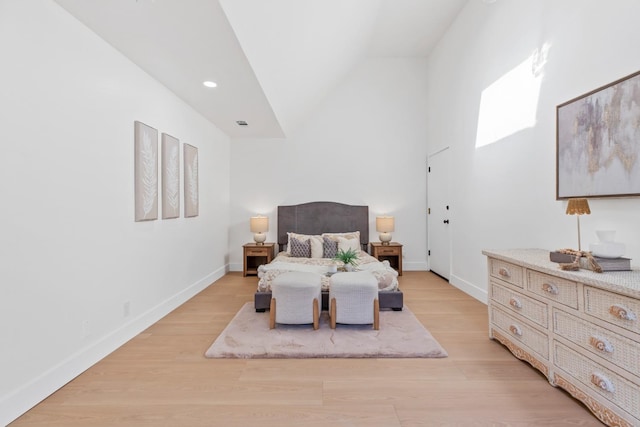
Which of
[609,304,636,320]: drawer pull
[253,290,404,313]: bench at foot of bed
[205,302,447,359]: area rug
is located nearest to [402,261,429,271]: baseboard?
[253,290,404,313]: bench at foot of bed

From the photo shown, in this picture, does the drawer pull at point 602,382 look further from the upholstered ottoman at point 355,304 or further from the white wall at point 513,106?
the upholstered ottoman at point 355,304

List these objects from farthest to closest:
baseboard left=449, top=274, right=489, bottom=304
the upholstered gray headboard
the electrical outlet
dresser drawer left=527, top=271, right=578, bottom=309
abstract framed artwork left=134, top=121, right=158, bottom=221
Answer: the upholstered gray headboard < baseboard left=449, top=274, right=489, bottom=304 < abstract framed artwork left=134, top=121, right=158, bottom=221 < the electrical outlet < dresser drawer left=527, top=271, right=578, bottom=309

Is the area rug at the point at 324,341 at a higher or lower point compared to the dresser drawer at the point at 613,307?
lower

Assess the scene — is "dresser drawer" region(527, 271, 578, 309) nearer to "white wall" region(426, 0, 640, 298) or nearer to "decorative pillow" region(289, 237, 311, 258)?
"white wall" region(426, 0, 640, 298)

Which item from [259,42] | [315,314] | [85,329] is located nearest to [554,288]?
[315,314]

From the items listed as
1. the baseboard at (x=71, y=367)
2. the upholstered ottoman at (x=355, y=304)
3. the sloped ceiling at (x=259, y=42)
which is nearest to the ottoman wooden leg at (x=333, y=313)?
the upholstered ottoman at (x=355, y=304)

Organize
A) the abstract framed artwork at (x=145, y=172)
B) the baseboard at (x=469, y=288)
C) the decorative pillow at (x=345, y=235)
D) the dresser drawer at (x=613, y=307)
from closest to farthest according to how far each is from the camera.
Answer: the dresser drawer at (x=613, y=307)
the abstract framed artwork at (x=145, y=172)
the baseboard at (x=469, y=288)
the decorative pillow at (x=345, y=235)

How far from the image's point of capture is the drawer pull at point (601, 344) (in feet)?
5.15

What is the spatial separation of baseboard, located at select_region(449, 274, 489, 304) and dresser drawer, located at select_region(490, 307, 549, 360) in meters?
1.12

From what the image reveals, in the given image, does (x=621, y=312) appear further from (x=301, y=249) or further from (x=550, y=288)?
(x=301, y=249)

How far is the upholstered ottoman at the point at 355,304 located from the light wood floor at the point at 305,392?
0.57m

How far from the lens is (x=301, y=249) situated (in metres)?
4.87

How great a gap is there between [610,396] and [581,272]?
2.02ft

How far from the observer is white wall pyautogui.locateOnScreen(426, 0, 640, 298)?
2115 millimetres
